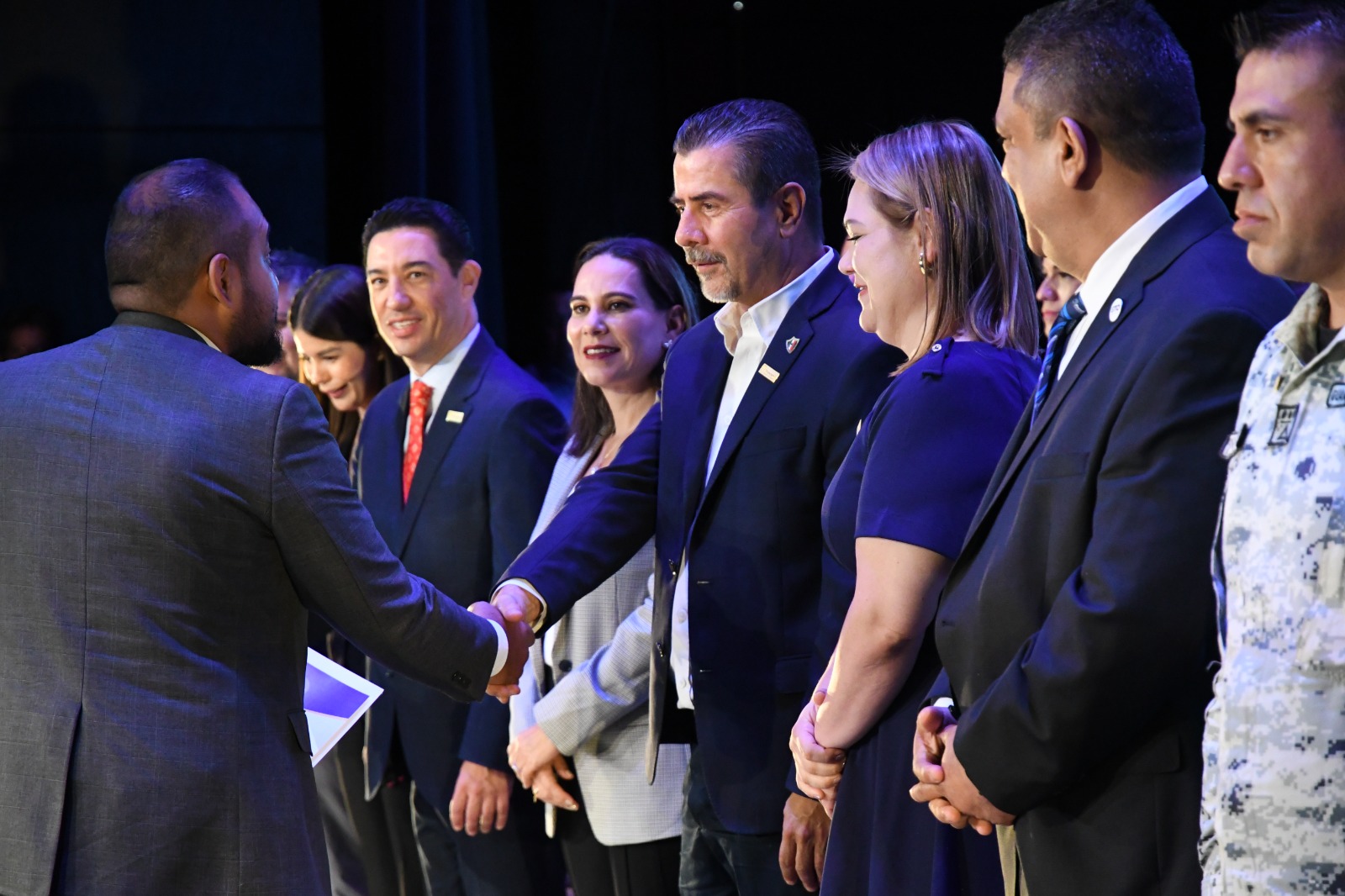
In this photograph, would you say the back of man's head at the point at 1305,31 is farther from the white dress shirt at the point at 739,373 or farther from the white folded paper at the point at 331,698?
the white folded paper at the point at 331,698

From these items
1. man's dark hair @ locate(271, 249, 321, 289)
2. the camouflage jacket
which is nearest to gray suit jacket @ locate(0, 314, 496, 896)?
the camouflage jacket

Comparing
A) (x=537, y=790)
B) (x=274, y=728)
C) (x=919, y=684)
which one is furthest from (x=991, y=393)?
(x=537, y=790)

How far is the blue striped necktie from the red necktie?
1.93 meters

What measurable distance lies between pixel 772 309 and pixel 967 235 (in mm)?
548

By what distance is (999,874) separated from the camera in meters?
1.97

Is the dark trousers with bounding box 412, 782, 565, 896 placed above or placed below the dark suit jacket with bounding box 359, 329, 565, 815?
below

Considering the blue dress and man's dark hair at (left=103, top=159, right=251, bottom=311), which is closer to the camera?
the blue dress

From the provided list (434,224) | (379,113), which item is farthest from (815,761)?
(379,113)

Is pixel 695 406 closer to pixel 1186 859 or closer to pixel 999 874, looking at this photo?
pixel 999 874

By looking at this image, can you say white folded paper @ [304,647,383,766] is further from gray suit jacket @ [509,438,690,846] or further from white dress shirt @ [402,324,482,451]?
white dress shirt @ [402,324,482,451]

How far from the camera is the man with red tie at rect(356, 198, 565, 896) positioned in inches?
125

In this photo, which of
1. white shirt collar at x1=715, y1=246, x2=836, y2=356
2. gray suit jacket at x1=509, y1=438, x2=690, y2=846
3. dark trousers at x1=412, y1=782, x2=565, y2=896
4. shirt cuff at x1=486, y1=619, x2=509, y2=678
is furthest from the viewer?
dark trousers at x1=412, y1=782, x2=565, y2=896

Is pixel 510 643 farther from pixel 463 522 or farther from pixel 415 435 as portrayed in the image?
pixel 415 435

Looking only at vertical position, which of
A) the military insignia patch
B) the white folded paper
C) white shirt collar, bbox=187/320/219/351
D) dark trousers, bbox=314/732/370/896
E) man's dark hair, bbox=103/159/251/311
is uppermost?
man's dark hair, bbox=103/159/251/311
